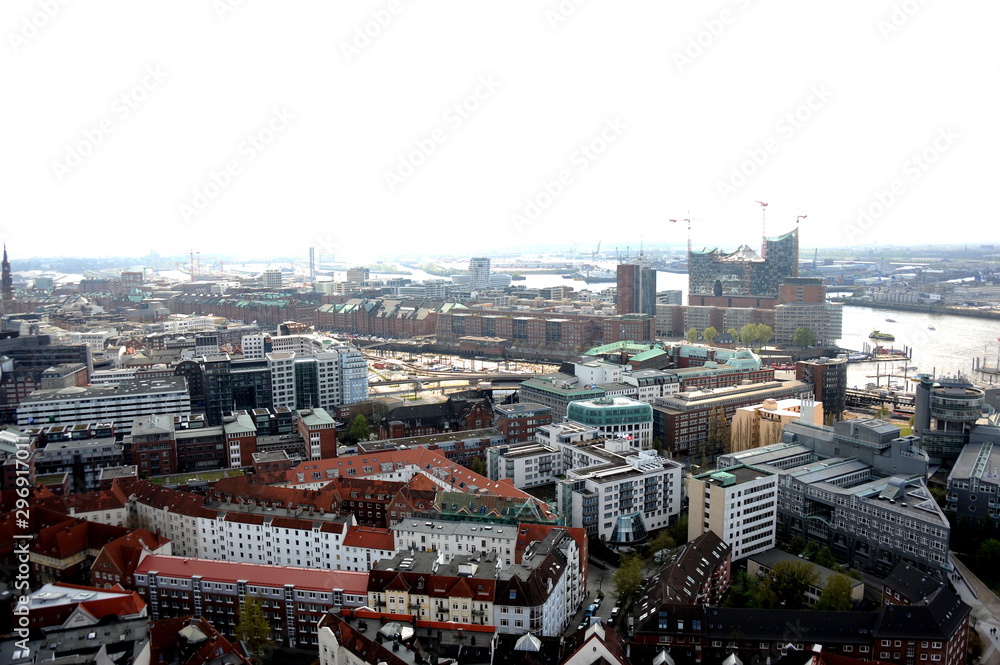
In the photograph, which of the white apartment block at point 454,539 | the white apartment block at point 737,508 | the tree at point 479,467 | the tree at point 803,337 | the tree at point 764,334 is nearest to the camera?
the white apartment block at point 454,539

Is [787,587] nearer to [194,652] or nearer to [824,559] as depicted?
[824,559]

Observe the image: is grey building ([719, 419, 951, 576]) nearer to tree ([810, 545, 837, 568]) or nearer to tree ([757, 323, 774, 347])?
tree ([810, 545, 837, 568])

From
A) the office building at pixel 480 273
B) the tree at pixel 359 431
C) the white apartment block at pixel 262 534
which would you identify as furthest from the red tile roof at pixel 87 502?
the office building at pixel 480 273

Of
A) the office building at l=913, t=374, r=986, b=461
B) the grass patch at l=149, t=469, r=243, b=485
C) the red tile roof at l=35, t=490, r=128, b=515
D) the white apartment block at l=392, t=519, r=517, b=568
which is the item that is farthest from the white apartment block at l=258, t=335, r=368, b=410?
the office building at l=913, t=374, r=986, b=461

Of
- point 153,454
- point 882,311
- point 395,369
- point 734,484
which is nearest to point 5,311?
point 395,369

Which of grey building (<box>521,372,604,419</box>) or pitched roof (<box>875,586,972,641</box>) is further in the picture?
grey building (<box>521,372,604,419</box>)

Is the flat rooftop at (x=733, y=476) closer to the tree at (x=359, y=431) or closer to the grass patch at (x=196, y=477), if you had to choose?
the grass patch at (x=196, y=477)

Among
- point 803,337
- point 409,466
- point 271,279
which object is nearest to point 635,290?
point 803,337
